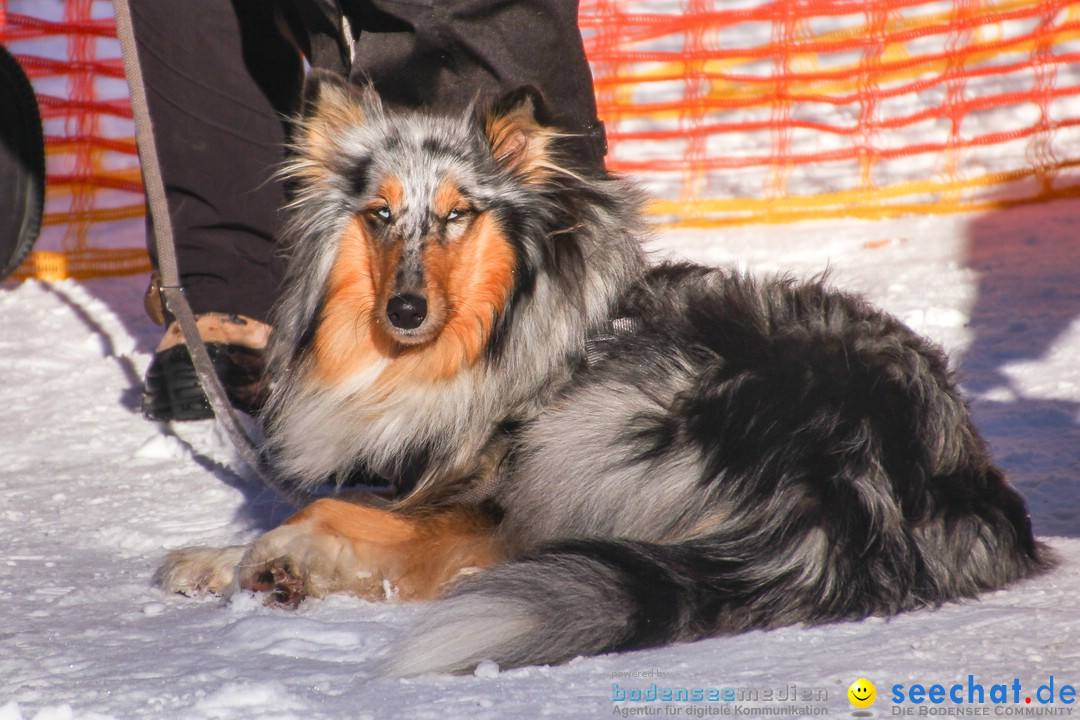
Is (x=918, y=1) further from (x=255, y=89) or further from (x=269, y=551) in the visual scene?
(x=269, y=551)

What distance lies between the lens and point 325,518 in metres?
2.51

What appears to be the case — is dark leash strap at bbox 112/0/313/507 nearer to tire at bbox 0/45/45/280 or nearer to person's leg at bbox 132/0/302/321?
person's leg at bbox 132/0/302/321

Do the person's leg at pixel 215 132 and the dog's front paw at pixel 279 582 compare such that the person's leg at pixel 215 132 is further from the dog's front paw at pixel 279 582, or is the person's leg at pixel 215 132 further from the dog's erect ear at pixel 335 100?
the dog's front paw at pixel 279 582

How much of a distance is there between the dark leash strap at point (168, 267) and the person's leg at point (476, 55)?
23.5 inches

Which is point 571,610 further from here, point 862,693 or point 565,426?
point 565,426

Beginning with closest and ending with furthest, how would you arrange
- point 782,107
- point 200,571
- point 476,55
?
point 200,571 → point 476,55 → point 782,107

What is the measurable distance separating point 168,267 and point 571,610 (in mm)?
1746

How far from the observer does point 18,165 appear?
398cm

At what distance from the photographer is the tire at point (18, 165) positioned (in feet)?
12.7

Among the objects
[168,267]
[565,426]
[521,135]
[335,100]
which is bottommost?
[565,426]

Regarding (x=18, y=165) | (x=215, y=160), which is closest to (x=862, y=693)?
(x=215, y=160)

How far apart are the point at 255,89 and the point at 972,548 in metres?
2.93

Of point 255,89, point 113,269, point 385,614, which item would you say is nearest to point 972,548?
point 385,614

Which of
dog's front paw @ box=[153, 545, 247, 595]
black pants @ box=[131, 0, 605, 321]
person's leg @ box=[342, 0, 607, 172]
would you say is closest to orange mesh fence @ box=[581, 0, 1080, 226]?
black pants @ box=[131, 0, 605, 321]
